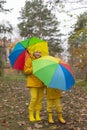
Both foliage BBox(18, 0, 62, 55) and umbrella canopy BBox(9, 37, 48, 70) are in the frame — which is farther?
foliage BBox(18, 0, 62, 55)

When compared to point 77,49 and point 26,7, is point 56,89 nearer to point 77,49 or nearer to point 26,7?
point 77,49

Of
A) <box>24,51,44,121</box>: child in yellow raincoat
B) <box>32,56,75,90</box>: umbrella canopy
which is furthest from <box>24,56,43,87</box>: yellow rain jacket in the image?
<box>32,56,75,90</box>: umbrella canopy

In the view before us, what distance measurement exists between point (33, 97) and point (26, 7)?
51186mm

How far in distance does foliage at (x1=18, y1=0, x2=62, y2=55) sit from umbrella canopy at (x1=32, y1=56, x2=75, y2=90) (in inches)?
1979

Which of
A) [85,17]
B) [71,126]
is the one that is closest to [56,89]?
[71,126]

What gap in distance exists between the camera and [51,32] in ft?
200

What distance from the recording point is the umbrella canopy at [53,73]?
853 centimetres

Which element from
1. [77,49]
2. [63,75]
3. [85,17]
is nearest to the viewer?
[63,75]

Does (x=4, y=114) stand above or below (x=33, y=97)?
below

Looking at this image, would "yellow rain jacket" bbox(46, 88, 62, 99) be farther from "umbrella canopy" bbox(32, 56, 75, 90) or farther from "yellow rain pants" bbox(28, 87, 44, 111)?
"umbrella canopy" bbox(32, 56, 75, 90)

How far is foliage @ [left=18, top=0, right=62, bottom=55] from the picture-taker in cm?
5931

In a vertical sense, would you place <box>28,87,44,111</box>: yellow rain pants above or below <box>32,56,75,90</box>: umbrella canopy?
below

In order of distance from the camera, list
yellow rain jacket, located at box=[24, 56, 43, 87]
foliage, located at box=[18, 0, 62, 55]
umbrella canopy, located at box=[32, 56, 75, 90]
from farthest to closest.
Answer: foliage, located at box=[18, 0, 62, 55], yellow rain jacket, located at box=[24, 56, 43, 87], umbrella canopy, located at box=[32, 56, 75, 90]

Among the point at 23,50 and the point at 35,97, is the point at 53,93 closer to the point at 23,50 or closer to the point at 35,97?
the point at 35,97
